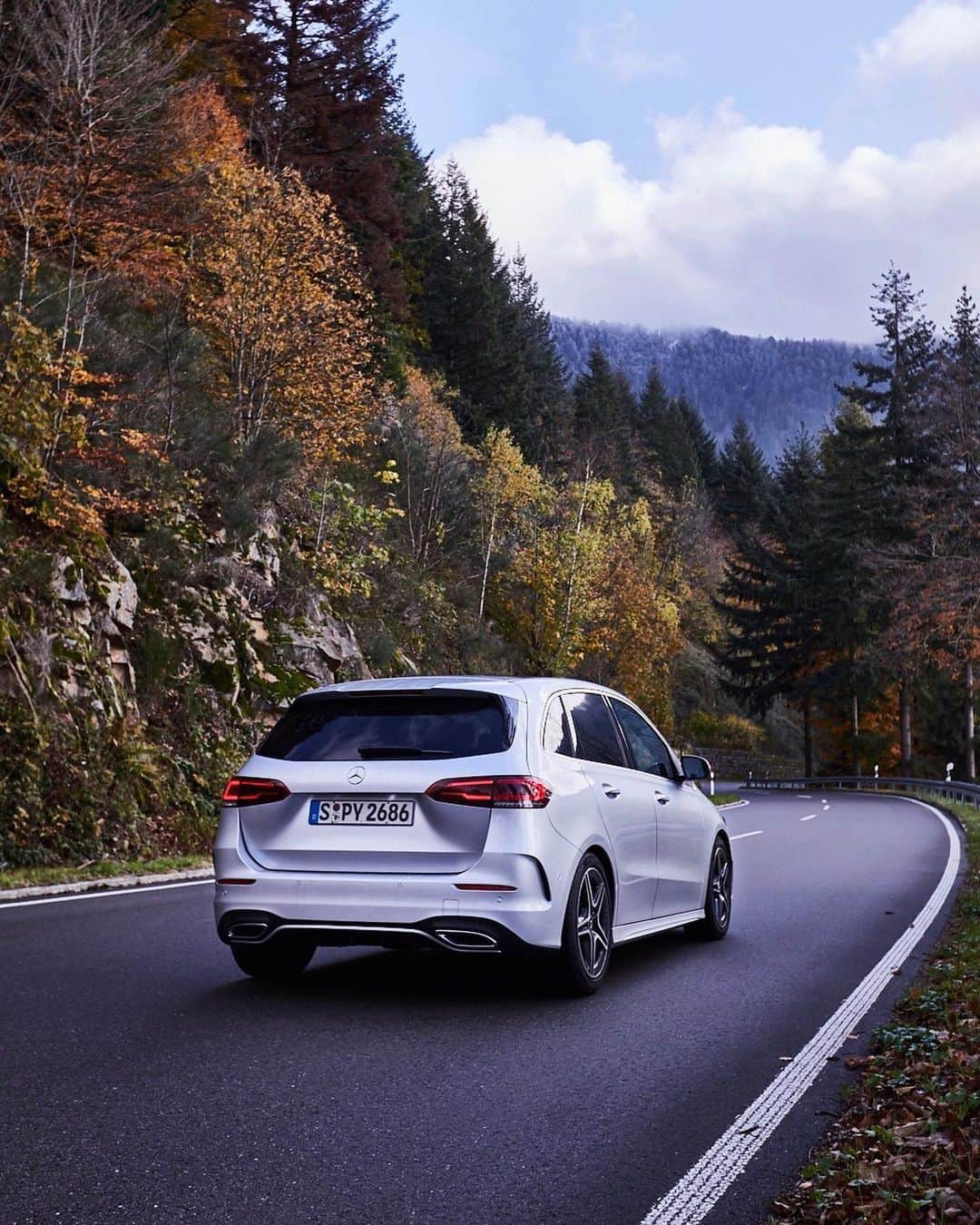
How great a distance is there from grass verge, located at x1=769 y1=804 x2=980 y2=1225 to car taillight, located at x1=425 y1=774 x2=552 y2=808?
2.15 meters

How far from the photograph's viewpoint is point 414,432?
41.1 m

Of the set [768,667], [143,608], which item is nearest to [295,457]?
[143,608]

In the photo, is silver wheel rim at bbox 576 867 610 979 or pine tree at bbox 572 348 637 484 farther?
pine tree at bbox 572 348 637 484

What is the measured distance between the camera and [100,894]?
41.5 ft

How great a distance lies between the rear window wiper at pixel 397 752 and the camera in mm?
7516

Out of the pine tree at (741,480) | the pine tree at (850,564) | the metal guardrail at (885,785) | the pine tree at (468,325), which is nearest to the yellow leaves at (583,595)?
the metal guardrail at (885,785)

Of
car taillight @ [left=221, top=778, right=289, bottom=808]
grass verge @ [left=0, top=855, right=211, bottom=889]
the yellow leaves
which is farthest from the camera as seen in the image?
the yellow leaves

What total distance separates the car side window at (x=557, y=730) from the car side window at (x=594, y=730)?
11 cm

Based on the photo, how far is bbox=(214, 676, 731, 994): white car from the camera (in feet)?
23.7

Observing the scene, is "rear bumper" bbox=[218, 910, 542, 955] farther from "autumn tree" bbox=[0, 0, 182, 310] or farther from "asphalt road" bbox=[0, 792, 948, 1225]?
"autumn tree" bbox=[0, 0, 182, 310]

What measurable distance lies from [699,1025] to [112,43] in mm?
19182

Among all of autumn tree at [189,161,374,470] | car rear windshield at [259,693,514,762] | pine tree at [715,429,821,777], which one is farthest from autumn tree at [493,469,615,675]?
car rear windshield at [259,693,514,762]

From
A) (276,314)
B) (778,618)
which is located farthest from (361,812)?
(778,618)

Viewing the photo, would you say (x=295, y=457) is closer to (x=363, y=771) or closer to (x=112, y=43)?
(x=112, y=43)
